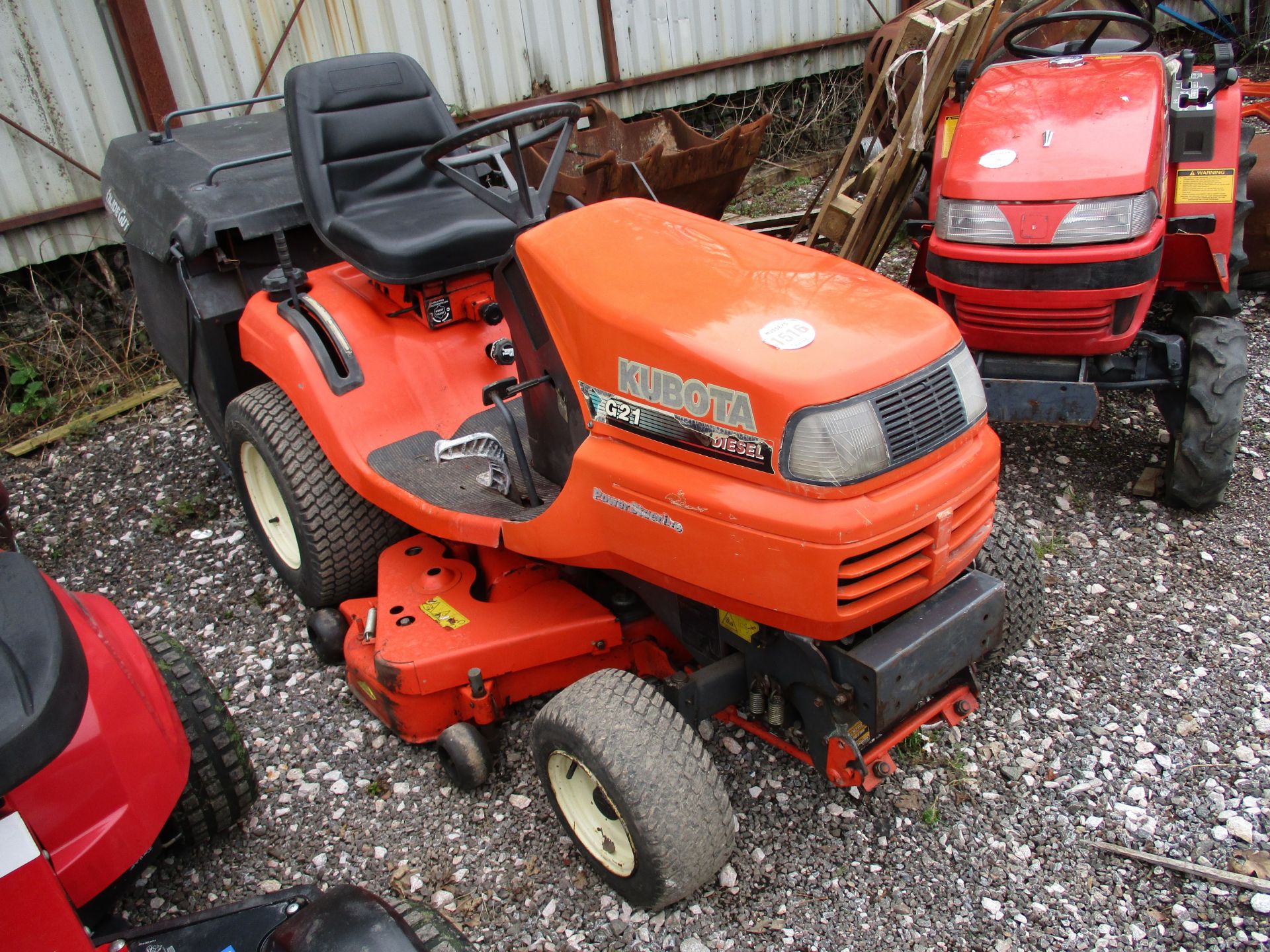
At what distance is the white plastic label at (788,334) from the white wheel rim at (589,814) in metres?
0.98

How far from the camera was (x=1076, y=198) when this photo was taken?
10.5ft

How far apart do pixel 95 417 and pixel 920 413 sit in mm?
4147

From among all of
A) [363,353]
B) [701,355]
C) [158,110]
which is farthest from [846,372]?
[158,110]

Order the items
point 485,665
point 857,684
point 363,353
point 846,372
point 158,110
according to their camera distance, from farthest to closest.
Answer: point 158,110, point 363,353, point 485,665, point 857,684, point 846,372

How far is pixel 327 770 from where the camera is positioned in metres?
2.69

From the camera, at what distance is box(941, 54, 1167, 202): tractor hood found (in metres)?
3.21

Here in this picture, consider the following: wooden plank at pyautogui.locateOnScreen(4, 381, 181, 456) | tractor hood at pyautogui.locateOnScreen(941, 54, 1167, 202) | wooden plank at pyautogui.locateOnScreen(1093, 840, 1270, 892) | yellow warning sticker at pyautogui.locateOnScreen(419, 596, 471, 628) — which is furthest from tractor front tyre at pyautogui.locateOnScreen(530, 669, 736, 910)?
wooden plank at pyautogui.locateOnScreen(4, 381, 181, 456)

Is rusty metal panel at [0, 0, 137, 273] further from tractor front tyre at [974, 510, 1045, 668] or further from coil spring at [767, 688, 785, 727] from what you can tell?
tractor front tyre at [974, 510, 1045, 668]

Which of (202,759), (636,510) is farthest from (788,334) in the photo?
(202,759)

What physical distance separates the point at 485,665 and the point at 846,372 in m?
1.20

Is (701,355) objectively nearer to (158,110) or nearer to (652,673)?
(652,673)

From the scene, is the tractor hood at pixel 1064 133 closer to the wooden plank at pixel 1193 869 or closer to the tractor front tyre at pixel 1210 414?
the tractor front tyre at pixel 1210 414

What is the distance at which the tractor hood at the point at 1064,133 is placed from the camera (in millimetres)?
3211

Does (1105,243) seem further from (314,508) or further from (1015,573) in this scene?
(314,508)
